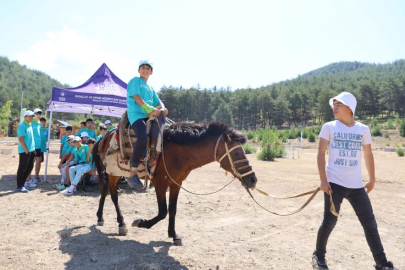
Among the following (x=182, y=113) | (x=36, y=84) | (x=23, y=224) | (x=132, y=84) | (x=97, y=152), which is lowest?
(x=23, y=224)

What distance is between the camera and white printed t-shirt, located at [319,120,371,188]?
3287 millimetres

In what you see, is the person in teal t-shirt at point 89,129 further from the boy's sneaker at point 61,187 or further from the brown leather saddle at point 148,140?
the brown leather saddle at point 148,140

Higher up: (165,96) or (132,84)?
(165,96)

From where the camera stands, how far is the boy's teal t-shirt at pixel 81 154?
27.6 ft

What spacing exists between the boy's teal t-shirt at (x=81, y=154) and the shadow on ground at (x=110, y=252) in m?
3.94

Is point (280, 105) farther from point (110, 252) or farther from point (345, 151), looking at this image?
point (110, 252)

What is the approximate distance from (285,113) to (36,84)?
149704 millimetres

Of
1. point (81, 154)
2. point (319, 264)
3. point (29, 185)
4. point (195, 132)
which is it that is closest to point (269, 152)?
point (81, 154)

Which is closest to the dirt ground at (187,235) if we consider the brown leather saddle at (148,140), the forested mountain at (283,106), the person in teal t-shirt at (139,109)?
the person in teal t-shirt at (139,109)

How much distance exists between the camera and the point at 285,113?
76062mm

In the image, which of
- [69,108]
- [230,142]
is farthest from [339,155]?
[69,108]

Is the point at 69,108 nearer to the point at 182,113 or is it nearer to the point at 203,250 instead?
the point at 203,250

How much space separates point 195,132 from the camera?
174 inches

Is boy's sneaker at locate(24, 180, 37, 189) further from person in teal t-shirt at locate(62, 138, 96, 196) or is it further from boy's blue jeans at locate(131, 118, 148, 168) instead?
boy's blue jeans at locate(131, 118, 148, 168)
